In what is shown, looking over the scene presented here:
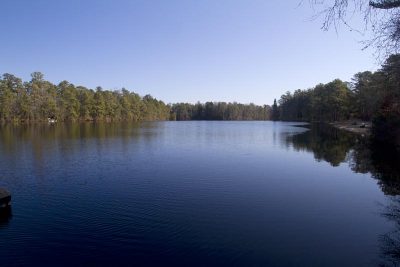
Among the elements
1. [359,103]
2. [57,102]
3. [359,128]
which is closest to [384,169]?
[359,128]

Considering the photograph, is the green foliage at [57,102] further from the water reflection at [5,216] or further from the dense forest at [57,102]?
the water reflection at [5,216]

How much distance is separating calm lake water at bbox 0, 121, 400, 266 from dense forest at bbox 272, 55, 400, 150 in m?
4.94

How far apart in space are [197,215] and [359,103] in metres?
81.7

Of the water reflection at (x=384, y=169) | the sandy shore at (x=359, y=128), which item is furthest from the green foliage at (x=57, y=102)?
the water reflection at (x=384, y=169)


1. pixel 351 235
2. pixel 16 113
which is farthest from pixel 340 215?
pixel 16 113

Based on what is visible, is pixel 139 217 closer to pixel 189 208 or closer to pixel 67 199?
pixel 189 208

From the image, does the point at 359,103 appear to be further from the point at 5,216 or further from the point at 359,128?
the point at 5,216

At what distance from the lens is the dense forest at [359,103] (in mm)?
15123

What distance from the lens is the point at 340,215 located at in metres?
Answer: 13.5

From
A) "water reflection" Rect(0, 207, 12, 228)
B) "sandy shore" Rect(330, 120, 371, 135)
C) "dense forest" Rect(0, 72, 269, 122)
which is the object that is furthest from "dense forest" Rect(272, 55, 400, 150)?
"dense forest" Rect(0, 72, 269, 122)

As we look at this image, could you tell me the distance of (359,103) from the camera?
84.1m

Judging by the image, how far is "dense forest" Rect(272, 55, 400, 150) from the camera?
49.6 feet

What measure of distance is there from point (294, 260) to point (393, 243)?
3.68m

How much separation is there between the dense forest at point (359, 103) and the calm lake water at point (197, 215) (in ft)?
16.2
